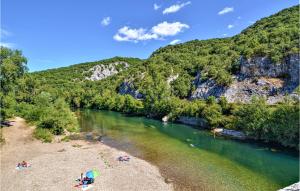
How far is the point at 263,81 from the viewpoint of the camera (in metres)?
93.3

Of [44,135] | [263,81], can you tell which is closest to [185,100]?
[263,81]

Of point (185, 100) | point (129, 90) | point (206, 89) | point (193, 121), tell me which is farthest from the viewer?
point (129, 90)

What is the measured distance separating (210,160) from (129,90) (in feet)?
412

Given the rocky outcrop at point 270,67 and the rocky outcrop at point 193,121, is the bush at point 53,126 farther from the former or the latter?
the rocky outcrop at point 270,67

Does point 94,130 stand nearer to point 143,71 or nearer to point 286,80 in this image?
point 286,80

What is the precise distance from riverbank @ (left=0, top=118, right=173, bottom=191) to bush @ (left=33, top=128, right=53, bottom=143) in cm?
143

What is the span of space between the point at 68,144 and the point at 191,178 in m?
28.5

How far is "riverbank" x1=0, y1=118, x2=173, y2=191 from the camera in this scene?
3057 centimetres

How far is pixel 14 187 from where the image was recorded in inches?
1148

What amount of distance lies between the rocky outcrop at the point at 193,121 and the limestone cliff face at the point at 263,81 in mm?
20417

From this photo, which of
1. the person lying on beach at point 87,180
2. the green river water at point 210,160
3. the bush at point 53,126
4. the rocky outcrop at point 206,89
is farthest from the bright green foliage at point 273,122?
the rocky outcrop at point 206,89

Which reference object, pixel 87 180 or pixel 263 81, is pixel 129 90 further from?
pixel 87 180

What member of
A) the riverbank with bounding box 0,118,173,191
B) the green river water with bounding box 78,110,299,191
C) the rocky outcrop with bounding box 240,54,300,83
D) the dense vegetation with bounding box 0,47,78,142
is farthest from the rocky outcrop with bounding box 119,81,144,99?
the riverbank with bounding box 0,118,173,191

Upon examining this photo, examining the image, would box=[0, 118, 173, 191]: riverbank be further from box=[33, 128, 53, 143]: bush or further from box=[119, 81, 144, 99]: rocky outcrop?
box=[119, 81, 144, 99]: rocky outcrop
